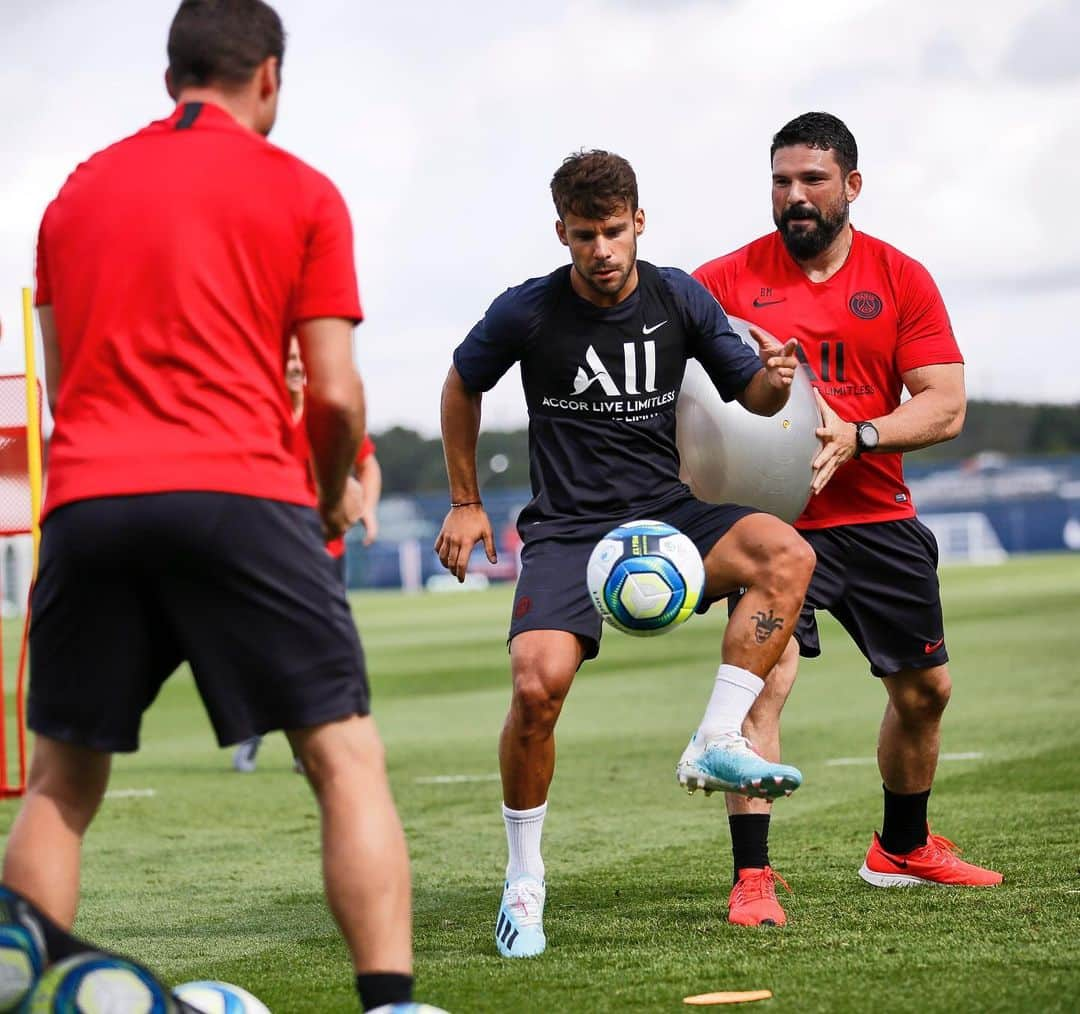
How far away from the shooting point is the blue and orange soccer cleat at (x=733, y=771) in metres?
4.75

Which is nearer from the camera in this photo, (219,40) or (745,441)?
(219,40)

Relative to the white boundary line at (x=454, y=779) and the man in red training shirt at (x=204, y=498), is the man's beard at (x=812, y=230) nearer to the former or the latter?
the man in red training shirt at (x=204, y=498)

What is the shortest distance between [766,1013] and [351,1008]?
107 centimetres

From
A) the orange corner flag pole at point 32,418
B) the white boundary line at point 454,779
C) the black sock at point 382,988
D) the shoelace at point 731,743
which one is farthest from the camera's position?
the white boundary line at point 454,779

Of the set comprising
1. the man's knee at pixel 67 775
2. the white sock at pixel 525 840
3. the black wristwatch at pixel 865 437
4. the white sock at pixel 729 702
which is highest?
the black wristwatch at pixel 865 437

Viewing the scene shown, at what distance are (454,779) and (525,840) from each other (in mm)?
4941

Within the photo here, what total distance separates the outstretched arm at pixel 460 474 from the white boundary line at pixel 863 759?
4854mm

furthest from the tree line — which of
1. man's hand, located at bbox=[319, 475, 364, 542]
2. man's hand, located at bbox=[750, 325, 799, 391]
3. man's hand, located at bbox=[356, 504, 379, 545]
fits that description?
man's hand, located at bbox=[319, 475, 364, 542]

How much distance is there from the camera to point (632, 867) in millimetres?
6746

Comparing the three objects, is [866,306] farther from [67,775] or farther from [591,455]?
[67,775]

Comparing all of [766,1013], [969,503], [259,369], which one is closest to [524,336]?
[259,369]

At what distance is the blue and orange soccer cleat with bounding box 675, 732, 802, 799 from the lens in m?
4.75

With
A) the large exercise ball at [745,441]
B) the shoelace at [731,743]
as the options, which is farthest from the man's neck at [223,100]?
the large exercise ball at [745,441]

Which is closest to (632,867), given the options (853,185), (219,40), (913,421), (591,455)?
(591,455)
